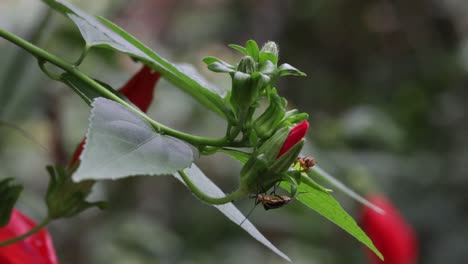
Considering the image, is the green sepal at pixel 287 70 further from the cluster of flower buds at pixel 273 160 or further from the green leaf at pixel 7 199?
the green leaf at pixel 7 199

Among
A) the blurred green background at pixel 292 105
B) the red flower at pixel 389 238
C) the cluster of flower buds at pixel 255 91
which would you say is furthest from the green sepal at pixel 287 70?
the red flower at pixel 389 238

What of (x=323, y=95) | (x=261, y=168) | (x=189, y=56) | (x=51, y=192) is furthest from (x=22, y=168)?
(x=261, y=168)

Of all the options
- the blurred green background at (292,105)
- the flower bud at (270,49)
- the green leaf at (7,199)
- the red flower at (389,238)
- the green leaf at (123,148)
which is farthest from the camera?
the blurred green background at (292,105)

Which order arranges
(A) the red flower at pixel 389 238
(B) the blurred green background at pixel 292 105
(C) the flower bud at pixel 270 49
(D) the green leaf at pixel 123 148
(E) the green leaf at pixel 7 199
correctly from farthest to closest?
1. (B) the blurred green background at pixel 292 105
2. (A) the red flower at pixel 389 238
3. (E) the green leaf at pixel 7 199
4. (C) the flower bud at pixel 270 49
5. (D) the green leaf at pixel 123 148

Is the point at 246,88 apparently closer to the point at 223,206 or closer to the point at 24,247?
the point at 223,206

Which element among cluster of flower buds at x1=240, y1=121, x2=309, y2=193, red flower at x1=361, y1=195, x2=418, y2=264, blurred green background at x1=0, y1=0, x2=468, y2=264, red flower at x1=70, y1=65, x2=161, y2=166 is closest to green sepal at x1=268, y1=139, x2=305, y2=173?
cluster of flower buds at x1=240, y1=121, x2=309, y2=193

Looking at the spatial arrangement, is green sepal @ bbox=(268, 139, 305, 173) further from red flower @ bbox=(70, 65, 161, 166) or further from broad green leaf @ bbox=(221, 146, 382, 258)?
red flower @ bbox=(70, 65, 161, 166)
